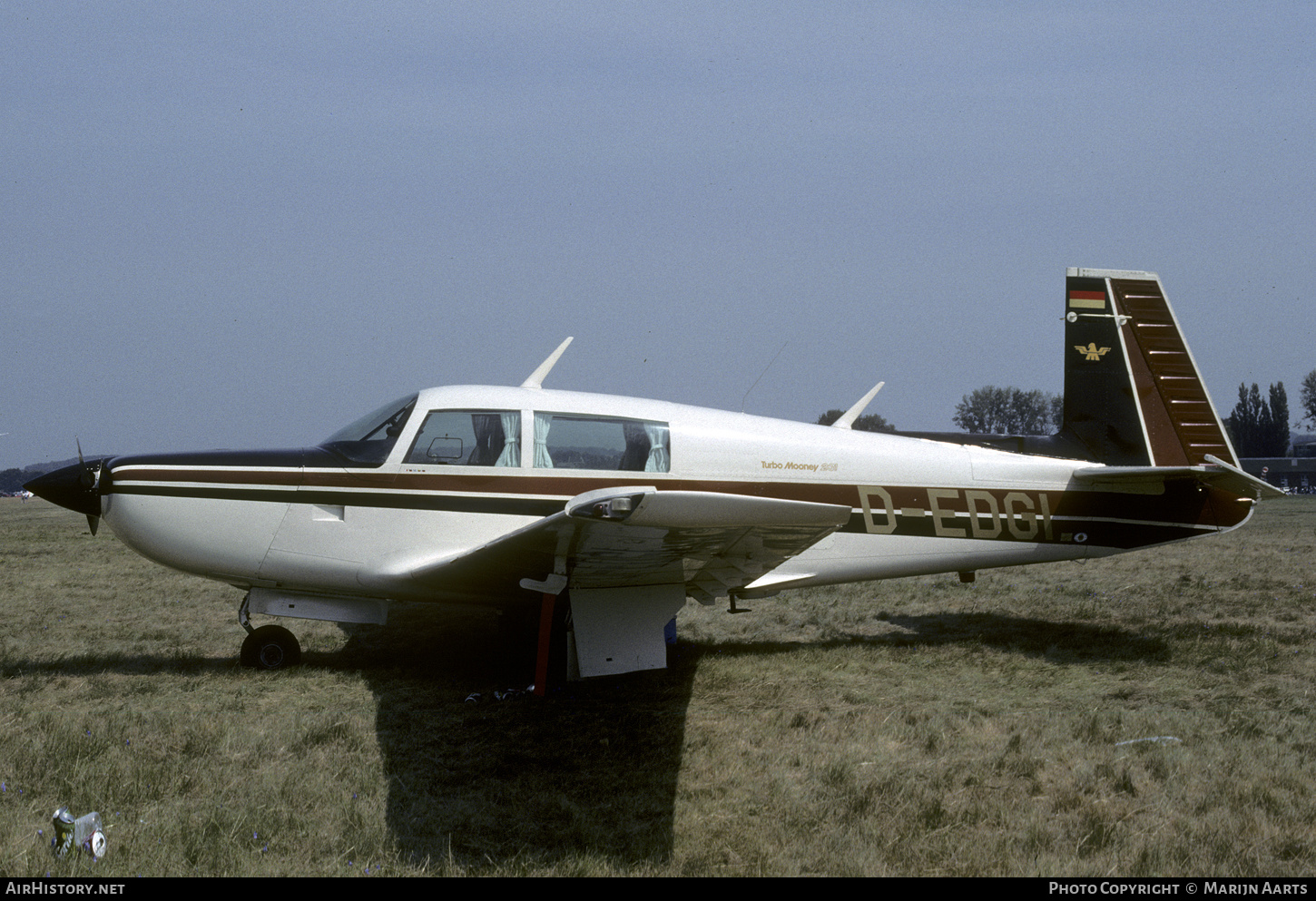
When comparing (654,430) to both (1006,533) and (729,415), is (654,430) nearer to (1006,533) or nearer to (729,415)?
(729,415)

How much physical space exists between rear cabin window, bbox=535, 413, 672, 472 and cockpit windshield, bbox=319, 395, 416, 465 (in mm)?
974

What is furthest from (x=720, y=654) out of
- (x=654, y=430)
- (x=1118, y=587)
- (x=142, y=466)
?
(x=1118, y=587)

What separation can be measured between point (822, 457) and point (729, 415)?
2.55ft

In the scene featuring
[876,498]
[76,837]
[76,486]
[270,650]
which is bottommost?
[76,837]

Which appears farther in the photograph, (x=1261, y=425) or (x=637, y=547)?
(x=1261, y=425)

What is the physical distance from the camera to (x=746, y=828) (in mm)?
3676

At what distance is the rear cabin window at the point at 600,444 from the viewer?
6098 mm

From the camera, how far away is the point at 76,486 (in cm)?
594

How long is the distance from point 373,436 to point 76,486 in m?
2.03

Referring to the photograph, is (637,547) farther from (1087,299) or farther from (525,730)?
(1087,299)

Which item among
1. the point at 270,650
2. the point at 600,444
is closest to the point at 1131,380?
the point at 600,444

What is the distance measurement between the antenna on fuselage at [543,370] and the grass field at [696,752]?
2.19 metres

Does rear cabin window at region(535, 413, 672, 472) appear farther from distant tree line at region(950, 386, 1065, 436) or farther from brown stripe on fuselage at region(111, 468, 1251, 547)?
distant tree line at region(950, 386, 1065, 436)

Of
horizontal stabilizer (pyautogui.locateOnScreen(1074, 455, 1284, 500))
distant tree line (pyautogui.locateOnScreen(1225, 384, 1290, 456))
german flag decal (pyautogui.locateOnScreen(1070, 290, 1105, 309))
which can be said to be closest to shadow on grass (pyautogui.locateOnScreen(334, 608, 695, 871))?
horizontal stabilizer (pyautogui.locateOnScreen(1074, 455, 1284, 500))
